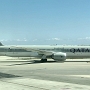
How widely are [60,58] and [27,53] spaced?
24.8 feet

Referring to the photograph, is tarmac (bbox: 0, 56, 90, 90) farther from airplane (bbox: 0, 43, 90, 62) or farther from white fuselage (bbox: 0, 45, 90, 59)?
white fuselage (bbox: 0, 45, 90, 59)

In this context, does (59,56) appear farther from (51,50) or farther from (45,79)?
(45,79)

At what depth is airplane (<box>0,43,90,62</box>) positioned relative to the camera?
148 ft

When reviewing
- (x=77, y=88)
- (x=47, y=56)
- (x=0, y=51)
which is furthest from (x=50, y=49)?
(x=77, y=88)

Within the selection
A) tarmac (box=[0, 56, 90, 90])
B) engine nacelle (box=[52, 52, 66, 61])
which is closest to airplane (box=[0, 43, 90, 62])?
engine nacelle (box=[52, 52, 66, 61])

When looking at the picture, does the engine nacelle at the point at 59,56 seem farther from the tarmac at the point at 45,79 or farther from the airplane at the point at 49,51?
the tarmac at the point at 45,79

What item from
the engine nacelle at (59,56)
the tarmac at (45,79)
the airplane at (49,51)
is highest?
the airplane at (49,51)

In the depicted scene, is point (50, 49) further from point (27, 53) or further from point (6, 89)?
point (6, 89)

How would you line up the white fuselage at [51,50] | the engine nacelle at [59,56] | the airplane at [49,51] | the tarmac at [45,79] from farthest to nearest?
the white fuselage at [51,50], the airplane at [49,51], the engine nacelle at [59,56], the tarmac at [45,79]

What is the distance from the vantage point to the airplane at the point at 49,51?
45250 millimetres

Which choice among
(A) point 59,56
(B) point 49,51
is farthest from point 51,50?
(A) point 59,56

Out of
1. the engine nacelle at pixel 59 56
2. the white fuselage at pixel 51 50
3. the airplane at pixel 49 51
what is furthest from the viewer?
the white fuselage at pixel 51 50

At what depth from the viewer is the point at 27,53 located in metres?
47.8

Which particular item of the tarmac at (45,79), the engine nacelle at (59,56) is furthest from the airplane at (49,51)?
the tarmac at (45,79)
